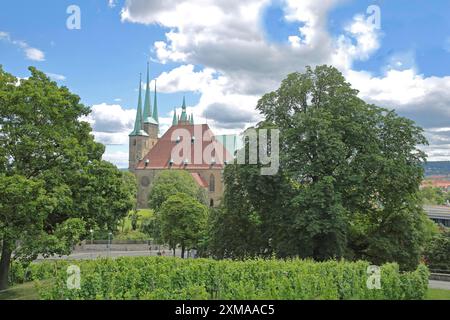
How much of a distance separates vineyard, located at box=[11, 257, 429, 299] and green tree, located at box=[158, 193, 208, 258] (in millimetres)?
24850

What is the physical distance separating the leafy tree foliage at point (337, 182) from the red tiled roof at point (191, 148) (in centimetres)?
7108

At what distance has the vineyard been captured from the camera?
14.3 m

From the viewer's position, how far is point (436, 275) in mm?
32188

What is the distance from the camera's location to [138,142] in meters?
115

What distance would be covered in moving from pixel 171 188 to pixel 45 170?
5890 cm

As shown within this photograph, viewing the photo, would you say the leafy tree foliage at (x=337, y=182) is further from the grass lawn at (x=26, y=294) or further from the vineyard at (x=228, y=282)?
the vineyard at (x=228, y=282)

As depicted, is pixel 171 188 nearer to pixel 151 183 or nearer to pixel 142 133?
pixel 151 183

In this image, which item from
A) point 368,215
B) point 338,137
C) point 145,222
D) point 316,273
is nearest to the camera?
point 316,273

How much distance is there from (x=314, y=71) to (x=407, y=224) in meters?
11.2

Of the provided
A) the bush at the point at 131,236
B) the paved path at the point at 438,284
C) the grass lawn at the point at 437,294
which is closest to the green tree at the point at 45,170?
the grass lawn at the point at 437,294
